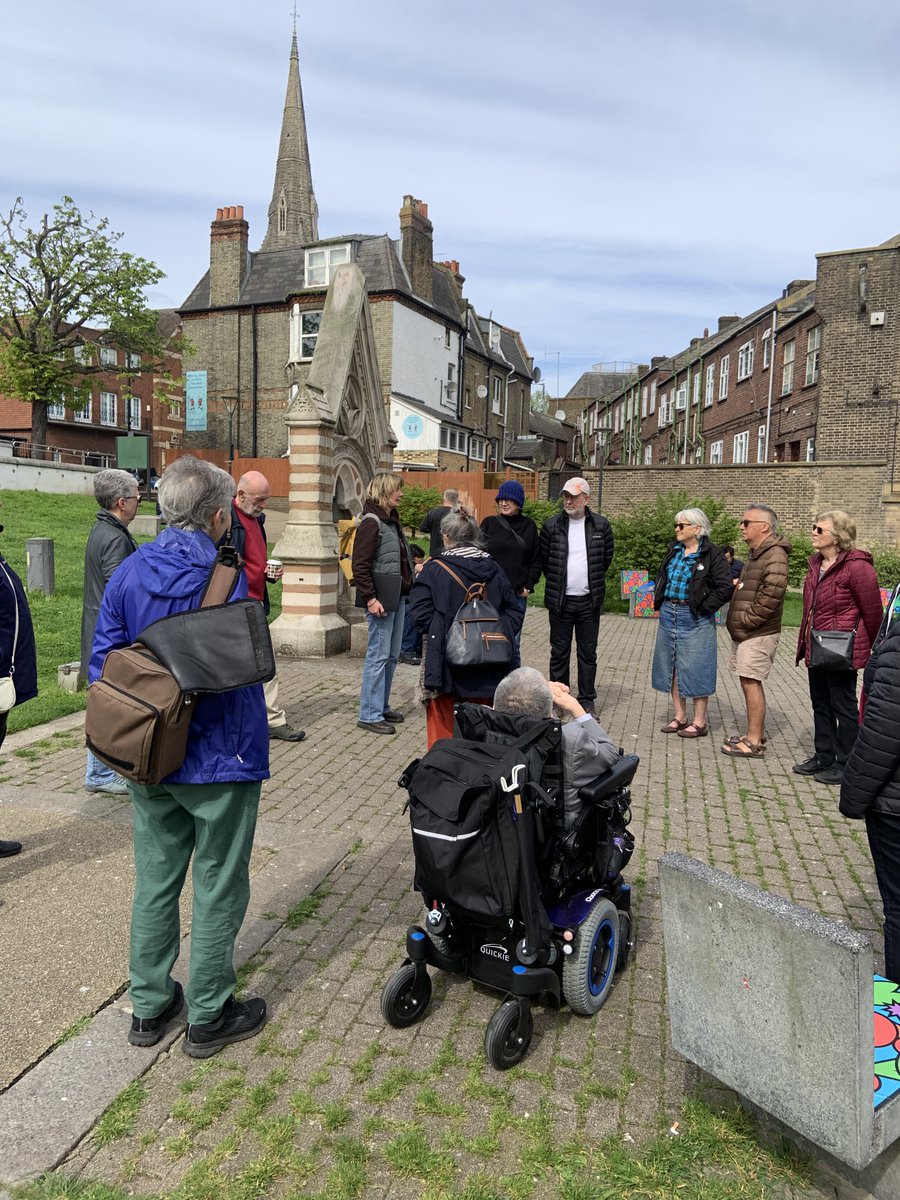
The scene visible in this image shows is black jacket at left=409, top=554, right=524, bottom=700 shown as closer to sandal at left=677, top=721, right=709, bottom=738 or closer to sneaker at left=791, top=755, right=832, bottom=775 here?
sneaker at left=791, top=755, right=832, bottom=775

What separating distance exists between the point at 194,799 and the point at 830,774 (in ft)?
17.6

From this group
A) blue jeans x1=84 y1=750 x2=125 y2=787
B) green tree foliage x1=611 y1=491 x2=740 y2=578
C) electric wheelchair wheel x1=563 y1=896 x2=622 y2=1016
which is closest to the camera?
electric wheelchair wheel x1=563 y1=896 x2=622 y2=1016

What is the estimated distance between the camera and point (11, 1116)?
2812 millimetres

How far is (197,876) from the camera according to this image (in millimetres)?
3039

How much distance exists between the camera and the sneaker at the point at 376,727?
7551 millimetres

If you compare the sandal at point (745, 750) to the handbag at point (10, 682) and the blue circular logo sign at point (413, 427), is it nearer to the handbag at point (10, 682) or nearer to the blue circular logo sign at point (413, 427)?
the handbag at point (10, 682)

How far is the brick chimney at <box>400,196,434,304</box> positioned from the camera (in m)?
37.5

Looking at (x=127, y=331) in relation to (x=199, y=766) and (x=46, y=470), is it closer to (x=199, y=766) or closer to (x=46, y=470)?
(x=46, y=470)

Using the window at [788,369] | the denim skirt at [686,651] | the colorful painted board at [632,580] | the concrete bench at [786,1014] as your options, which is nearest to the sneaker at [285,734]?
the denim skirt at [686,651]

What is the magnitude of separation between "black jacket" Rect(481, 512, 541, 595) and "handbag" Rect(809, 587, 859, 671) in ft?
8.28

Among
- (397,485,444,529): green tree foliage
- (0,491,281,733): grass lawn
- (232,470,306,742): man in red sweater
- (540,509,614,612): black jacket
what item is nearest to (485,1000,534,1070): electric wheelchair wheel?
(232,470,306,742): man in red sweater

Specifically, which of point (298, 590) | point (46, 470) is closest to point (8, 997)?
point (298, 590)

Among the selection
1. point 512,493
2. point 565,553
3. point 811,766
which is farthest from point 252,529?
point 811,766

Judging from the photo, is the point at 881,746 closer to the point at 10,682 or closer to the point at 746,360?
the point at 10,682
